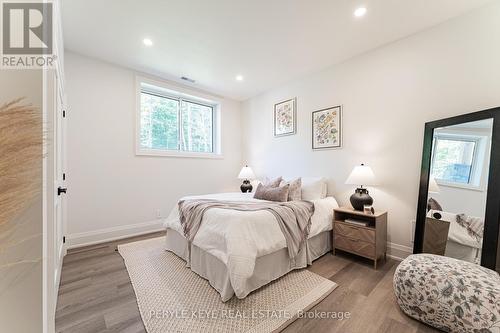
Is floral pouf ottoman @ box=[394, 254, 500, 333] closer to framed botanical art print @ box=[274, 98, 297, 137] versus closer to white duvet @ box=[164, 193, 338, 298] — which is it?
white duvet @ box=[164, 193, 338, 298]

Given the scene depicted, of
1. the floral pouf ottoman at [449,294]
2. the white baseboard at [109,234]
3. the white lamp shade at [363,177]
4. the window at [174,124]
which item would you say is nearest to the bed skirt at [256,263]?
the white lamp shade at [363,177]

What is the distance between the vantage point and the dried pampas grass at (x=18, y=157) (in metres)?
0.76

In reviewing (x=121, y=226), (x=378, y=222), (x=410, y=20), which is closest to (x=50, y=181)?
(x=121, y=226)

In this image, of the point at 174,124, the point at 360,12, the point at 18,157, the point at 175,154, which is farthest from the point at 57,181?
the point at 360,12

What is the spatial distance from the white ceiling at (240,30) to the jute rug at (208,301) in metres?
2.75

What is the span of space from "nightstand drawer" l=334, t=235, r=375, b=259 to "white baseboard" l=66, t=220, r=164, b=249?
2.92m

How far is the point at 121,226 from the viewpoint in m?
3.16

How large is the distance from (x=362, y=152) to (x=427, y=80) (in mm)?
1051

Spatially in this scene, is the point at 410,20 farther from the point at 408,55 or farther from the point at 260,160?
the point at 260,160

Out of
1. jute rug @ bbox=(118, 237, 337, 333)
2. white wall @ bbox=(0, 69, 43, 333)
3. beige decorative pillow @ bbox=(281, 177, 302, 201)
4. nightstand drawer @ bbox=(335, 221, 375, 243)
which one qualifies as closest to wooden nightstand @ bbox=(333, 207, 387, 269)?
nightstand drawer @ bbox=(335, 221, 375, 243)

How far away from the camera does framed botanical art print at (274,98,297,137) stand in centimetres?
368

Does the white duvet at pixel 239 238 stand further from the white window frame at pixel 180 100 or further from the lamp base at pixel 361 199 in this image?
the white window frame at pixel 180 100

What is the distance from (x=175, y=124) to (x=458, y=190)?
422 cm

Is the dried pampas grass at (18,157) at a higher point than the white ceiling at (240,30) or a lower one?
lower
